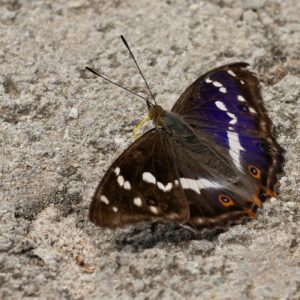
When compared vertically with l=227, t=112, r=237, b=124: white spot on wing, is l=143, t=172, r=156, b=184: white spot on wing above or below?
below

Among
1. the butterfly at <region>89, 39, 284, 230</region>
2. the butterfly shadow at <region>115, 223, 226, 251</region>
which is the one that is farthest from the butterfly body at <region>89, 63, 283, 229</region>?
the butterfly shadow at <region>115, 223, 226, 251</region>

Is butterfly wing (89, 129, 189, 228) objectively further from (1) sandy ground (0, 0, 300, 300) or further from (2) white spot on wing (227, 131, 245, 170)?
(2) white spot on wing (227, 131, 245, 170)

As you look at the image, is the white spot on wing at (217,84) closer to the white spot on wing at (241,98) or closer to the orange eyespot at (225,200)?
the white spot on wing at (241,98)

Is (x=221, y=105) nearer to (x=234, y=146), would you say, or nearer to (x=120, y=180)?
(x=234, y=146)

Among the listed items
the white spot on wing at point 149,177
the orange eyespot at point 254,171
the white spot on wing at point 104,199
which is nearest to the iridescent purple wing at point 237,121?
the orange eyespot at point 254,171

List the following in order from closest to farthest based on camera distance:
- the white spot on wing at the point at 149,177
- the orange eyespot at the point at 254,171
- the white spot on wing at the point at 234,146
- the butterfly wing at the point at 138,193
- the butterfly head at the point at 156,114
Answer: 1. the butterfly wing at the point at 138,193
2. the white spot on wing at the point at 149,177
3. the orange eyespot at the point at 254,171
4. the white spot on wing at the point at 234,146
5. the butterfly head at the point at 156,114

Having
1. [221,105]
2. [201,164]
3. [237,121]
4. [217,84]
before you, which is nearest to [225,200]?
[201,164]

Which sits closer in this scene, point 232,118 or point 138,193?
point 138,193
